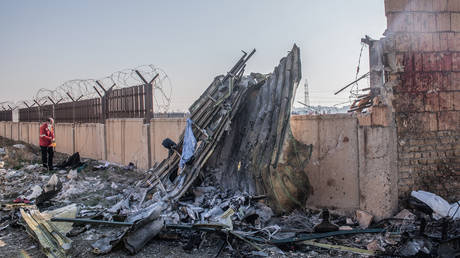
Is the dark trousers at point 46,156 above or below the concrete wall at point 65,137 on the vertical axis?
below

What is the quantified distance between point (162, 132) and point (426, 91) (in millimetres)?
5870

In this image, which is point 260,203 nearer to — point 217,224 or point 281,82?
point 217,224

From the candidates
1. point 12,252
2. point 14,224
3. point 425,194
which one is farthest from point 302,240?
point 14,224

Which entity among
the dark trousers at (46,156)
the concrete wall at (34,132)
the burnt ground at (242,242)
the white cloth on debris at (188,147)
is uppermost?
the concrete wall at (34,132)

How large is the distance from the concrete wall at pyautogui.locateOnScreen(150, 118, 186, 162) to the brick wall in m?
4.63

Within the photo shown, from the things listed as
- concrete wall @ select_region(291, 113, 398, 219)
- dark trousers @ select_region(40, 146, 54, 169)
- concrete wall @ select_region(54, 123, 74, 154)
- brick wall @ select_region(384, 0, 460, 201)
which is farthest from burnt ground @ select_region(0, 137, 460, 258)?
concrete wall @ select_region(54, 123, 74, 154)

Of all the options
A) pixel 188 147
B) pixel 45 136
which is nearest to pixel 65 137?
pixel 45 136

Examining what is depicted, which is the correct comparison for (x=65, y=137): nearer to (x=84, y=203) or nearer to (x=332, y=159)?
(x=84, y=203)

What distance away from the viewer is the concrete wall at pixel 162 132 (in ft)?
27.4

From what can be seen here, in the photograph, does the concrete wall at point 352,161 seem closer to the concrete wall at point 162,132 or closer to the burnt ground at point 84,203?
the burnt ground at point 84,203

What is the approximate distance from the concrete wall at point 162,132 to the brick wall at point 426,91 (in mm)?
4627

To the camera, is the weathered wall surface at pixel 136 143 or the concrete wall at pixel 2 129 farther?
the concrete wall at pixel 2 129

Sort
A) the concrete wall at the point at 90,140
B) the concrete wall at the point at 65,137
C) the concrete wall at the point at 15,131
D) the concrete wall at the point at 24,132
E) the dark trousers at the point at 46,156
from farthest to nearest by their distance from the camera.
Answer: the concrete wall at the point at 15,131 < the concrete wall at the point at 24,132 < the concrete wall at the point at 65,137 < the concrete wall at the point at 90,140 < the dark trousers at the point at 46,156

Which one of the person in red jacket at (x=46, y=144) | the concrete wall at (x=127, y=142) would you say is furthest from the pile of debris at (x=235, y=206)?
the person in red jacket at (x=46, y=144)
